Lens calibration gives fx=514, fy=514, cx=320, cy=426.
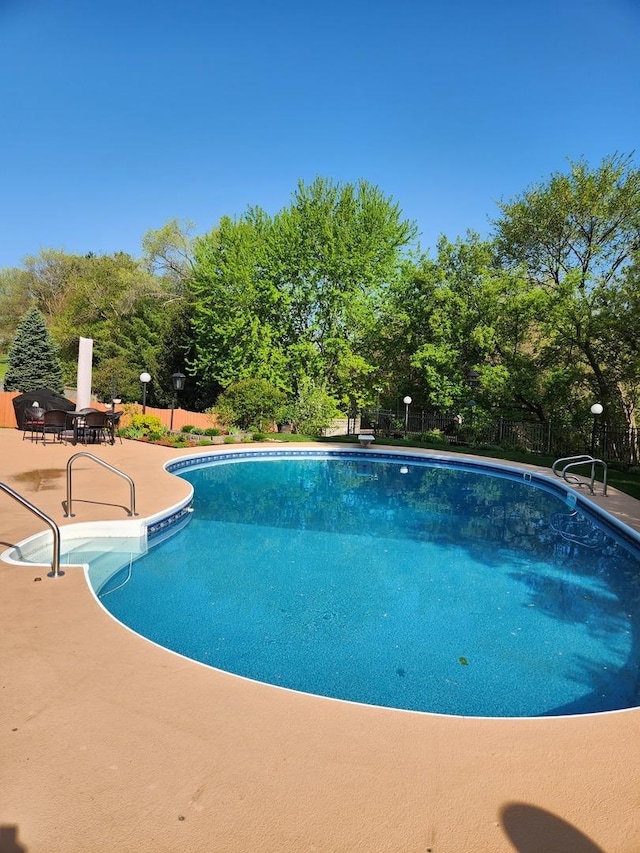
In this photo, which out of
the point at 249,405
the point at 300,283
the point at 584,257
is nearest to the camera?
the point at 249,405

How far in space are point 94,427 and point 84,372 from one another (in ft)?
5.64

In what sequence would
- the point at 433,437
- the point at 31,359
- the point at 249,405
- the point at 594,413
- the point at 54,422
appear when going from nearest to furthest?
the point at 54,422
the point at 594,413
the point at 433,437
the point at 249,405
the point at 31,359

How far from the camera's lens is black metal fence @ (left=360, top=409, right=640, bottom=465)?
1919 cm

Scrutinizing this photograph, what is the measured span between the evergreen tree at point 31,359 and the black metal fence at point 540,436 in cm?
1907

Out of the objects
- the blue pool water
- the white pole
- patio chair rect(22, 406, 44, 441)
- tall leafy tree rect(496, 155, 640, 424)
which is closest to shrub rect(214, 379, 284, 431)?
the white pole

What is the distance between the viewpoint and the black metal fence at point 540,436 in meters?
19.2

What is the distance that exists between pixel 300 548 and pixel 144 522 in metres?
2.34

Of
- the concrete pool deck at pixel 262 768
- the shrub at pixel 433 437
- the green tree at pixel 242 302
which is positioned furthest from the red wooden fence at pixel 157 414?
the concrete pool deck at pixel 262 768

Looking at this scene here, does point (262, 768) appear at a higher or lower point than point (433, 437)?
lower

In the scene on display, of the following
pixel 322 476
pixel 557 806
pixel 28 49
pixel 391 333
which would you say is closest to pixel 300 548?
pixel 557 806

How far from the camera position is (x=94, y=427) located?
1509 centimetres

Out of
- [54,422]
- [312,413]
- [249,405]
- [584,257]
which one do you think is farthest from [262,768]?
[584,257]

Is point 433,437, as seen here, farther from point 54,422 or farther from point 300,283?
point 54,422

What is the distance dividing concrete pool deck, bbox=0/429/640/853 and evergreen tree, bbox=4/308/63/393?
26.4 m
